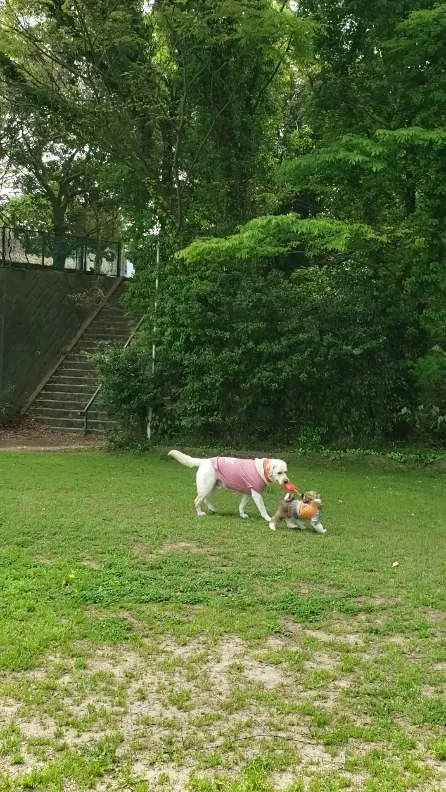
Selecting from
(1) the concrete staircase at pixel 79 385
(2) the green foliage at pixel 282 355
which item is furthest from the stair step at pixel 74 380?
(2) the green foliage at pixel 282 355

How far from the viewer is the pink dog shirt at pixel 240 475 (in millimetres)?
7668

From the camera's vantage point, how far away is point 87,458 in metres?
12.8

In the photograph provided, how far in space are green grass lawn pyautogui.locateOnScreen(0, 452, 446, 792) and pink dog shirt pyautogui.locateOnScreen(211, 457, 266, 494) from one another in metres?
0.41

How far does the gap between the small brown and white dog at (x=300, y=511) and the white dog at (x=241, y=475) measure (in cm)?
23

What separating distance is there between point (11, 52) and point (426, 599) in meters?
12.8

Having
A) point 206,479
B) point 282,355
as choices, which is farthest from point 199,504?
point 282,355

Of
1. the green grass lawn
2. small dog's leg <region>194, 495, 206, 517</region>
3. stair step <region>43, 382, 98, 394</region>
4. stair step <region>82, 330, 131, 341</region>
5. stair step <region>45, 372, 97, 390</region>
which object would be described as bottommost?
the green grass lawn

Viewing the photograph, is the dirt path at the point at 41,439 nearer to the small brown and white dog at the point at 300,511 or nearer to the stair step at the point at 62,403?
the stair step at the point at 62,403

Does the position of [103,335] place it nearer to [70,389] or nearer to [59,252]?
[70,389]

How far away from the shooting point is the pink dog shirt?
302 inches

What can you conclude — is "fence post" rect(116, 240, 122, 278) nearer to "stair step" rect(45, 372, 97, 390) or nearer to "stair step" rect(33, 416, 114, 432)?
"stair step" rect(45, 372, 97, 390)

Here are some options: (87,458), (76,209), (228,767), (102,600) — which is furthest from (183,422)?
(76,209)

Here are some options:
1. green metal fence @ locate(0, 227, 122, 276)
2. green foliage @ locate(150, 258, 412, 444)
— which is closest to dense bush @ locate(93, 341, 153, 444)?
green foliage @ locate(150, 258, 412, 444)

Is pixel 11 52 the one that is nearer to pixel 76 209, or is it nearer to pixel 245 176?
pixel 245 176
